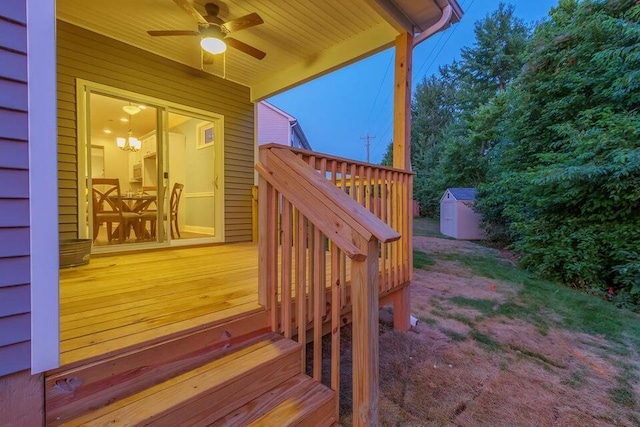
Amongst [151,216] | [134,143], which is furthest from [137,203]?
[134,143]

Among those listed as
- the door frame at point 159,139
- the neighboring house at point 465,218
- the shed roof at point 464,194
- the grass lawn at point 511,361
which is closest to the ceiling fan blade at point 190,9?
the door frame at point 159,139

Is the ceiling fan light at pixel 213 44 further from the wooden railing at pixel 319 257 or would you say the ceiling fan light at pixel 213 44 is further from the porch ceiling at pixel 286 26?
the wooden railing at pixel 319 257

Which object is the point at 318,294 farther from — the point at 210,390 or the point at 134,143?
the point at 134,143

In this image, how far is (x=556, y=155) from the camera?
4766 millimetres

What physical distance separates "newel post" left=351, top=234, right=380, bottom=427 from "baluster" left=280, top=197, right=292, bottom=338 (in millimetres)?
452

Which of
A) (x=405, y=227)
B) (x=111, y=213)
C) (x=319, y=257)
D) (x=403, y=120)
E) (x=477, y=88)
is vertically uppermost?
(x=477, y=88)

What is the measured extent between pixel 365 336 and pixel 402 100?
2359 mm

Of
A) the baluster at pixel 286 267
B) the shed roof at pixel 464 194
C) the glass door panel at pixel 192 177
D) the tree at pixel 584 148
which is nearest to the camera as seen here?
the baluster at pixel 286 267

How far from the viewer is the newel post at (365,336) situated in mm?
1396

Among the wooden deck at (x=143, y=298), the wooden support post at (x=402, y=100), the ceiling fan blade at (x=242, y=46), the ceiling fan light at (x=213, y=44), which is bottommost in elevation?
the wooden deck at (x=143, y=298)

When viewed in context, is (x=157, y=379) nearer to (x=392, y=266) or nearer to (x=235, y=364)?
(x=235, y=364)

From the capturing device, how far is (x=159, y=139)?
393 cm

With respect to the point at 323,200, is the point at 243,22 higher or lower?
higher

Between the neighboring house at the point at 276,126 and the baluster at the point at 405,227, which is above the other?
the neighboring house at the point at 276,126
